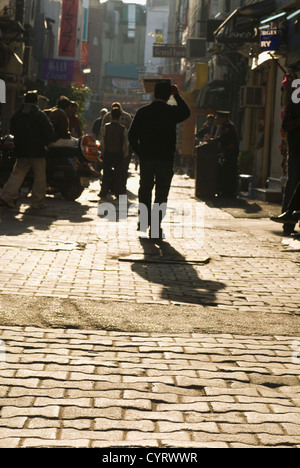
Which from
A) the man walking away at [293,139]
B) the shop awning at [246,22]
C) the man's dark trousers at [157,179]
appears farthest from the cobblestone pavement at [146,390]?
the shop awning at [246,22]

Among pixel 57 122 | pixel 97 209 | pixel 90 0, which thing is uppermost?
pixel 90 0

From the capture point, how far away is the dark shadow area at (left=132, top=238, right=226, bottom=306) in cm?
716

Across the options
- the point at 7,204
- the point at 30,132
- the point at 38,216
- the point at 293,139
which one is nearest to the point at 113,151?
the point at 30,132

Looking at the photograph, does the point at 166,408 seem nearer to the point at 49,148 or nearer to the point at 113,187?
the point at 49,148

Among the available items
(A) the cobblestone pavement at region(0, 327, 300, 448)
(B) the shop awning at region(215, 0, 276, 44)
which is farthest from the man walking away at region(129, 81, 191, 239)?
(B) the shop awning at region(215, 0, 276, 44)

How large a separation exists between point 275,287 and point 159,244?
303 centimetres

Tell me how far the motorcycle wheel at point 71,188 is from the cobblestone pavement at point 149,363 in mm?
6300

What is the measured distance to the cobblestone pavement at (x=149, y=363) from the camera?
3.83 metres

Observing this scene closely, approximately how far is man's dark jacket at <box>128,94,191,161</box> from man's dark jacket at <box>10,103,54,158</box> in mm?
2536

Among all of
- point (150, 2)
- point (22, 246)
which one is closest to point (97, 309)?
point (22, 246)

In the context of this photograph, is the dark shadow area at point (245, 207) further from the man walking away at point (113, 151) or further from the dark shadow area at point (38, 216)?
the dark shadow area at point (38, 216)

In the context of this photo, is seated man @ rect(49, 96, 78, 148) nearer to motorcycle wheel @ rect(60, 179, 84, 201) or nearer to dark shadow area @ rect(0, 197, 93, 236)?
motorcycle wheel @ rect(60, 179, 84, 201)

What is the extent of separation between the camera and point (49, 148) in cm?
1609

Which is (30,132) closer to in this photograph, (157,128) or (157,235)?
(157,128)
